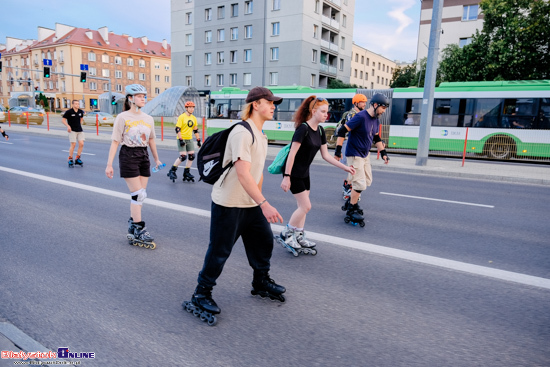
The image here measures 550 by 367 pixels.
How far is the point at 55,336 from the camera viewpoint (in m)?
2.71

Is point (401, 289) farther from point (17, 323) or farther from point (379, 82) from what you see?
point (379, 82)

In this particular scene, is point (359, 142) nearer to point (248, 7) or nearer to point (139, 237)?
point (139, 237)

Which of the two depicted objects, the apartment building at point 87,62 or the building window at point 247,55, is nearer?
the building window at point 247,55

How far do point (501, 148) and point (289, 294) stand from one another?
15.8m

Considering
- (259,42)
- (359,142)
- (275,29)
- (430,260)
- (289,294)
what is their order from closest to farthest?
(289,294)
(430,260)
(359,142)
(275,29)
(259,42)

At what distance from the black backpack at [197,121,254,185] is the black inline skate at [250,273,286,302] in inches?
39.3

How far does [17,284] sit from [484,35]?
105 ft

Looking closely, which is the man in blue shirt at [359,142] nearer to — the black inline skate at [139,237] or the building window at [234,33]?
the black inline skate at [139,237]

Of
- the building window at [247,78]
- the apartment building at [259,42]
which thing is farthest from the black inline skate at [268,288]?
the building window at [247,78]

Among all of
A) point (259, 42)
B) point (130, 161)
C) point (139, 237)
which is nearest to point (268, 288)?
point (139, 237)

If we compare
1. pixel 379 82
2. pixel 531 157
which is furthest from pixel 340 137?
pixel 379 82

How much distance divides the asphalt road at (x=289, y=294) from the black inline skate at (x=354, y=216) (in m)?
0.15

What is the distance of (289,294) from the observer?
11.4ft

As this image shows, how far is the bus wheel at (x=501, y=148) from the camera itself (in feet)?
52.1
